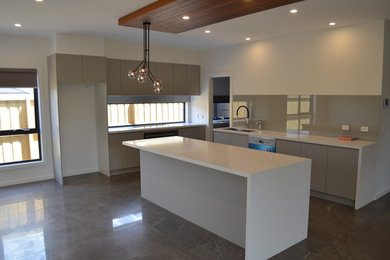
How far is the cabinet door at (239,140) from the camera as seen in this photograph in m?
5.62

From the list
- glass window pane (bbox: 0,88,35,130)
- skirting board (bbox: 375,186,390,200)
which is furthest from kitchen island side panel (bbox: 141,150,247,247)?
skirting board (bbox: 375,186,390,200)

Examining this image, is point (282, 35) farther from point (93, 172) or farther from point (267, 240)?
point (93, 172)

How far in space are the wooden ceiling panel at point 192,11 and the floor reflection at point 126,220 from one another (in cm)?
252

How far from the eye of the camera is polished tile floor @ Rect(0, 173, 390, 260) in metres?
3.05

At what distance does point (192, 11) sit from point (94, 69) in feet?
8.99

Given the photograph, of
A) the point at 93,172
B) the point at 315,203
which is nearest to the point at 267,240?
the point at 315,203

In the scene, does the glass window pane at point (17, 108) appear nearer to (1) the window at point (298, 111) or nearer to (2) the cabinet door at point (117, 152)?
(2) the cabinet door at point (117, 152)

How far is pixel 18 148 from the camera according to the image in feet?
18.2

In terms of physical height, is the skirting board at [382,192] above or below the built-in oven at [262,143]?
below

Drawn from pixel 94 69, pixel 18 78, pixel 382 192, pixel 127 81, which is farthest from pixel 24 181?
pixel 382 192

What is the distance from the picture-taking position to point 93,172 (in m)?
6.17

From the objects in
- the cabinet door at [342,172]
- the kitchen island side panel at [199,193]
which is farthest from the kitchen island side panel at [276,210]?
the cabinet door at [342,172]

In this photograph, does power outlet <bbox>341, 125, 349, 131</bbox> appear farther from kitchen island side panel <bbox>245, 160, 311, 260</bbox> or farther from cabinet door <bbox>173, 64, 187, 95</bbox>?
cabinet door <bbox>173, 64, 187, 95</bbox>

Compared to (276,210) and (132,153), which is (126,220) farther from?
(132,153)
